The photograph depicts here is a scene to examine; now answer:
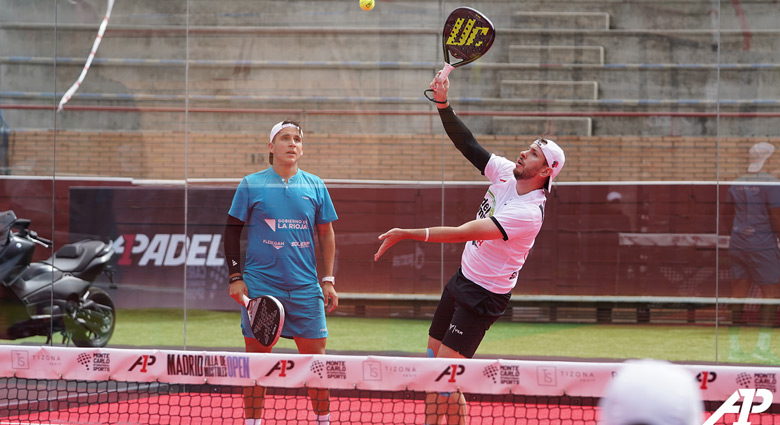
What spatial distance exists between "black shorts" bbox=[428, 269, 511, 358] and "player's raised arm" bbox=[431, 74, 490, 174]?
0.69m

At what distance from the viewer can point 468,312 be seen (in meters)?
4.27

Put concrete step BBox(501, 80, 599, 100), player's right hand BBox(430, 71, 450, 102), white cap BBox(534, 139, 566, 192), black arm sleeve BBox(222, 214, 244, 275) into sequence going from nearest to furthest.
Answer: white cap BBox(534, 139, 566, 192)
player's right hand BBox(430, 71, 450, 102)
black arm sleeve BBox(222, 214, 244, 275)
concrete step BBox(501, 80, 599, 100)

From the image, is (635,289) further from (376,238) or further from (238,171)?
→ (238,171)

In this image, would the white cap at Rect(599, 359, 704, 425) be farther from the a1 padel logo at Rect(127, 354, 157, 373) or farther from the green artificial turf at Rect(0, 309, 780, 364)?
the green artificial turf at Rect(0, 309, 780, 364)

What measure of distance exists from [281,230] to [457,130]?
3.91 feet

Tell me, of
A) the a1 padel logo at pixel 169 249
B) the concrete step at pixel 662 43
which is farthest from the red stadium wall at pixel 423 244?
the concrete step at pixel 662 43

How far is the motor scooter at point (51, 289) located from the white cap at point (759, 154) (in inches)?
Answer: 195

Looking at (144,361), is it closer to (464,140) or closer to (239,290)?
(239,290)

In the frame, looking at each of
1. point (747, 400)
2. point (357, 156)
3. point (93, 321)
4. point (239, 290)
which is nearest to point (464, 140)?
point (239, 290)

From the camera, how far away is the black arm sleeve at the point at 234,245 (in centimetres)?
524

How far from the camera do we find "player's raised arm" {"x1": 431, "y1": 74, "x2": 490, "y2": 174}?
4660 millimetres

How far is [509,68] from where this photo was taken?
6.93 metres

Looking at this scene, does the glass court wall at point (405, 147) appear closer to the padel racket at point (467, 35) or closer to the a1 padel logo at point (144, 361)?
the padel racket at point (467, 35)

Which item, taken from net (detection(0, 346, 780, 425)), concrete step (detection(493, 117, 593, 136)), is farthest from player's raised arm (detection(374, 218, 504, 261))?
concrete step (detection(493, 117, 593, 136))
